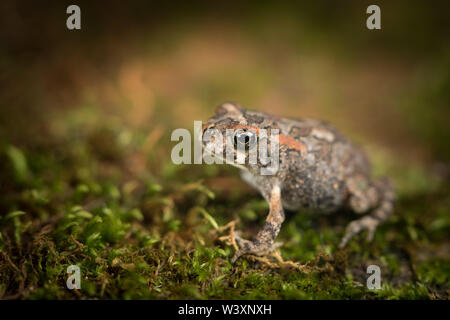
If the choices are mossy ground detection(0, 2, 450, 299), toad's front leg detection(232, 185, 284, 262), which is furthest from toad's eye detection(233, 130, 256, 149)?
mossy ground detection(0, 2, 450, 299)

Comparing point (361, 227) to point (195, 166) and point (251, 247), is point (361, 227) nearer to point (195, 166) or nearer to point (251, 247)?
point (251, 247)

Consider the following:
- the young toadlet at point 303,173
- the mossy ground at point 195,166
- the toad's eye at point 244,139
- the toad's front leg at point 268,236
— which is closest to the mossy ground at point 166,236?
the mossy ground at point 195,166

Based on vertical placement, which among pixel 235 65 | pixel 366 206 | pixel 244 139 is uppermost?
pixel 235 65

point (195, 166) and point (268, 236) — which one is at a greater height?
point (195, 166)

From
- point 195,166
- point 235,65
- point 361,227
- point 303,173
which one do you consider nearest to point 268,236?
point 303,173

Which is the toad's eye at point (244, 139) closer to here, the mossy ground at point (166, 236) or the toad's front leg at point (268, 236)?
the toad's front leg at point (268, 236)

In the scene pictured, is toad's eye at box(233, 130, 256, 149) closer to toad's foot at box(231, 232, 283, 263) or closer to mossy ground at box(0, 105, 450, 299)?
mossy ground at box(0, 105, 450, 299)

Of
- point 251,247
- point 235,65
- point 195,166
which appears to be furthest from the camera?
point 235,65
